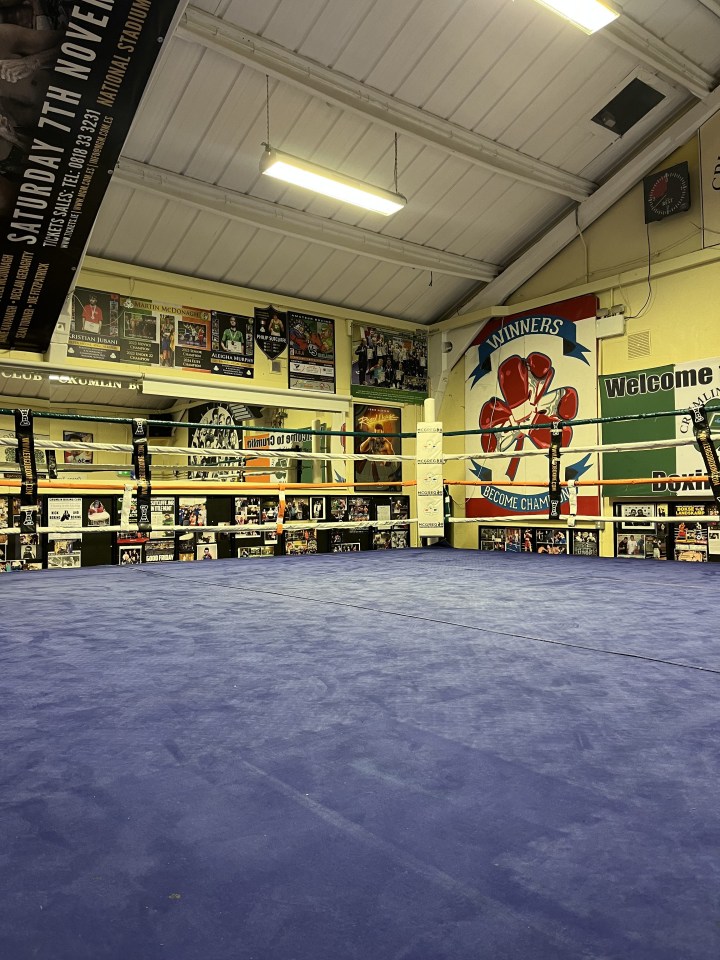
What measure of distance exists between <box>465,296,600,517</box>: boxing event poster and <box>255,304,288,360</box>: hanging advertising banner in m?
2.20

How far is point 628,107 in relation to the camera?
17.4ft

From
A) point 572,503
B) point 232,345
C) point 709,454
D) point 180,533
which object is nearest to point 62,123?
point 180,533

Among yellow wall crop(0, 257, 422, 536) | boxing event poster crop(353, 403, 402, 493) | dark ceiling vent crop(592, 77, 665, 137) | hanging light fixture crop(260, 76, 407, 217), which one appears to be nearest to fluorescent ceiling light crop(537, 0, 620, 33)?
dark ceiling vent crop(592, 77, 665, 137)

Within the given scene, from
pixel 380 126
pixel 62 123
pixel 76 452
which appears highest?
pixel 380 126

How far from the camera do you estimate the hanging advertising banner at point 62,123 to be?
260cm

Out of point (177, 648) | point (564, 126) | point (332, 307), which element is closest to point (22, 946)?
point (177, 648)

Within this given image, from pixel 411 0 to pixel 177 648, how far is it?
4.58 m

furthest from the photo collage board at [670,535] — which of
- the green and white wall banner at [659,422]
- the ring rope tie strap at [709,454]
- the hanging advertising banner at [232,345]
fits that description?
the hanging advertising banner at [232,345]

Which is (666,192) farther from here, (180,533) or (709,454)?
(180,533)

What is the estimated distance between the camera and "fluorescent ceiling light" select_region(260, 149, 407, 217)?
14.9 feet

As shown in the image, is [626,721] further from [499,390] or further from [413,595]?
[499,390]

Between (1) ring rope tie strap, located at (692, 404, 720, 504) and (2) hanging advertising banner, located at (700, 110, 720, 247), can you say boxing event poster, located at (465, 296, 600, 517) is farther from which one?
(1) ring rope tie strap, located at (692, 404, 720, 504)

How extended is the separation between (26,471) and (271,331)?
3887 millimetres

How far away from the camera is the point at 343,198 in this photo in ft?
16.5
